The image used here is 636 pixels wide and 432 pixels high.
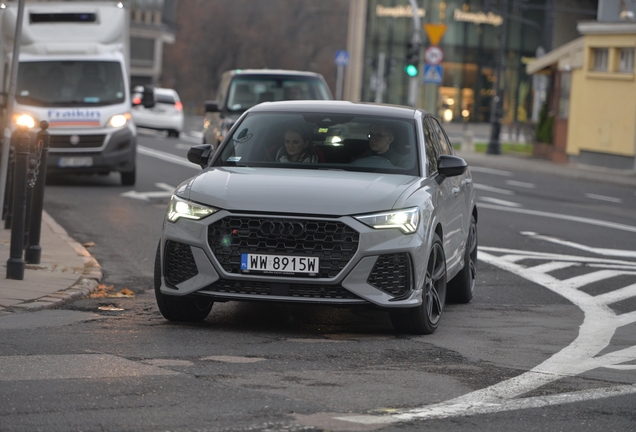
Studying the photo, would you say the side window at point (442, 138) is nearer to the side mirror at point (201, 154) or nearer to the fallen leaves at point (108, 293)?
the side mirror at point (201, 154)

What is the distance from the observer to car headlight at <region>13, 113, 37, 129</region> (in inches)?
784

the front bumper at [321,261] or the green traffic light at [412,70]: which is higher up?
the green traffic light at [412,70]

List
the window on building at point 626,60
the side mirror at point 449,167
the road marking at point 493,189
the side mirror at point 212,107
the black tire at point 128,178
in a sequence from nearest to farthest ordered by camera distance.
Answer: the side mirror at point 449,167
the side mirror at point 212,107
the black tire at point 128,178
the road marking at point 493,189
the window on building at point 626,60

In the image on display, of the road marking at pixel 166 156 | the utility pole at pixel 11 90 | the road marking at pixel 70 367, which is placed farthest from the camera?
the road marking at pixel 166 156

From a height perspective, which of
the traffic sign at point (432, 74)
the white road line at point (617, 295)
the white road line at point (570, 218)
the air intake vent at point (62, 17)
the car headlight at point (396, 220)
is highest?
the air intake vent at point (62, 17)

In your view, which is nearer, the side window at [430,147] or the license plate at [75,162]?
the side window at [430,147]

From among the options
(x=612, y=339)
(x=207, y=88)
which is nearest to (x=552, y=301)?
(x=612, y=339)

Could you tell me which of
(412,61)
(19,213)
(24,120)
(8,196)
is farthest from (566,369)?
(412,61)

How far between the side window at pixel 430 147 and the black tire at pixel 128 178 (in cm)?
1197

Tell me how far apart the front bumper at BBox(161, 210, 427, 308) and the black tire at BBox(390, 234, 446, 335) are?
131mm

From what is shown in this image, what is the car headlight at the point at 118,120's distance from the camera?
2089cm

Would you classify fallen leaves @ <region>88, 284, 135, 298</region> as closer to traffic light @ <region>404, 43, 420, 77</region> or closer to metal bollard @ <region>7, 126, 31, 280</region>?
metal bollard @ <region>7, 126, 31, 280</region>

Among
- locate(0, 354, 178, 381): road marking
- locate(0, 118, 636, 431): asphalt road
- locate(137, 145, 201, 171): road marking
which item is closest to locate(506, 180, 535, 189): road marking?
locate(137, 145, 201, 171): road marking

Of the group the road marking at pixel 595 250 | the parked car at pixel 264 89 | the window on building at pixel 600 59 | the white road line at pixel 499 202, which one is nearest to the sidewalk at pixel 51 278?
the road marking at pixel 595 250
